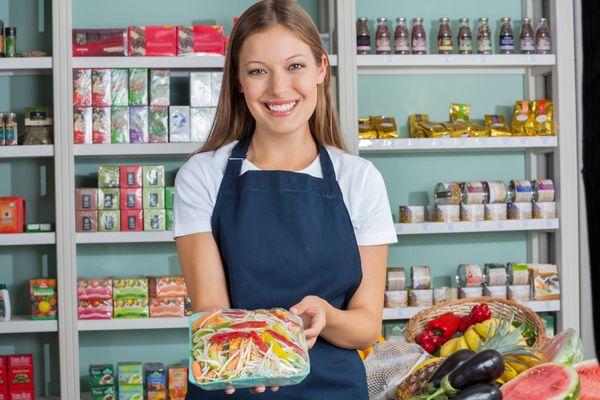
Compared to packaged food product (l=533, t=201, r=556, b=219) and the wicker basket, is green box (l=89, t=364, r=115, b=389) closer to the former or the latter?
the wicker basket

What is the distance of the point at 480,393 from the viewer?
1909 millimetres

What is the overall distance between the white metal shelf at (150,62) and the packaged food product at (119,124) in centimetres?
20

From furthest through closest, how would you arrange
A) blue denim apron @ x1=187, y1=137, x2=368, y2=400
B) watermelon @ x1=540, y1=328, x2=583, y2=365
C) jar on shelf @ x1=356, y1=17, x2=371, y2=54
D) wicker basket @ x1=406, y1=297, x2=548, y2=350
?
jar on shelf @ x1=356, y1=17, x2=371, y2=54
wicker basket @ x1=406, y1=297, x2=548, y2=350
watermelon @ x1=540, y1=328, x2=583, y2=365
blue denim apron @ x1=187, y1=137, x2=368, y2=400

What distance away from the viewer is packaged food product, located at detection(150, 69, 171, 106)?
12.9 ft

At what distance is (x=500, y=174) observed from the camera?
4.57m

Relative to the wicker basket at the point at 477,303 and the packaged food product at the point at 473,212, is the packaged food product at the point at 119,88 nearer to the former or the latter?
the packaged food product at the point at 473,212

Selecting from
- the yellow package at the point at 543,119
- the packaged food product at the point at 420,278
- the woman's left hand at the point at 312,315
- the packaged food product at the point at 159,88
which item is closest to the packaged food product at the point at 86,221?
the packaged food product at the point at 159,88

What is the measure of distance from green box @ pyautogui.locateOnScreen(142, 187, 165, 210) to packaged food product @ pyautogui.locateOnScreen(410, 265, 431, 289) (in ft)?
4.07

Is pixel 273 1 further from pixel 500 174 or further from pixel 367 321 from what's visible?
pixel 500 174

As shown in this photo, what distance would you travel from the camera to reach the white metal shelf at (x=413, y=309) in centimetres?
406

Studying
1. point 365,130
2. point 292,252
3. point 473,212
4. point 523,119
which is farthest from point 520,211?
point 292,252

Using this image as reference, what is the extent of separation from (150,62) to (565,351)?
93.2 inches

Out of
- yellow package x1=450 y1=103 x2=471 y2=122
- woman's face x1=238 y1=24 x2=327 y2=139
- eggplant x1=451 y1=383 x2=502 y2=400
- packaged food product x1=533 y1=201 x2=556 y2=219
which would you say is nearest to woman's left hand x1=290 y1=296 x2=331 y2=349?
woman's face x1=238 y1=24 x2=327 y2=139

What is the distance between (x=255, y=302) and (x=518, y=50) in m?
3.35
